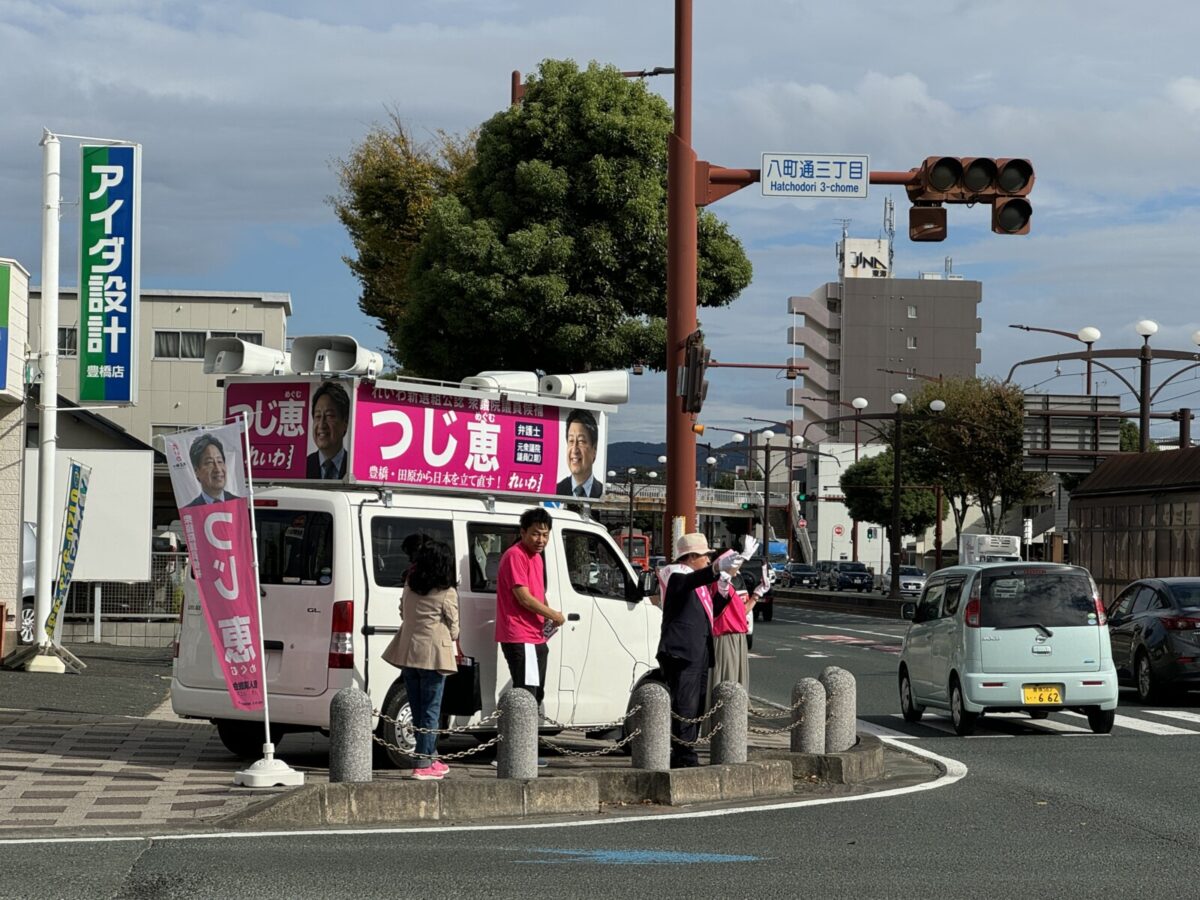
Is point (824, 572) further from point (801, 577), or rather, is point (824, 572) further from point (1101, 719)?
point (1101, 719)

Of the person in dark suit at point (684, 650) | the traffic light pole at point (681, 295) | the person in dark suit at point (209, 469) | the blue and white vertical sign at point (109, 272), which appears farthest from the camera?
the blue and white vertical sign at point (109, 272)

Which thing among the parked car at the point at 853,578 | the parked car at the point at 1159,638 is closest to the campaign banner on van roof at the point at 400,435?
the parked car at the point at 1159,638

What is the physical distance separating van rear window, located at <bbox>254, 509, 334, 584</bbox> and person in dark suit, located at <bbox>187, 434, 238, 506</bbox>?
2.32 ft

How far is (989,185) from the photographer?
1619 centimetres

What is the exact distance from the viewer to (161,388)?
181ft

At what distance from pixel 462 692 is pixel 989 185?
7.65m

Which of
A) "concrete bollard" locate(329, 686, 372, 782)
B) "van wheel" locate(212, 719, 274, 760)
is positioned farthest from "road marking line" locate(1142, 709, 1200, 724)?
"concrete bollard" locate(329, 686, 372, 782)

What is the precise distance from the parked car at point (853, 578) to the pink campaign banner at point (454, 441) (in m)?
70.7

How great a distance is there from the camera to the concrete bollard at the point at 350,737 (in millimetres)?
10367

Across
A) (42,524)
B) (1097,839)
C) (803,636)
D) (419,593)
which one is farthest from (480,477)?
(803,636)

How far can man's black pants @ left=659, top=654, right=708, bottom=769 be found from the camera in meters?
12.2

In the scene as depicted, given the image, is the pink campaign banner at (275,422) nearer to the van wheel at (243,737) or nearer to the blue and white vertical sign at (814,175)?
the van wheel at (243,737)

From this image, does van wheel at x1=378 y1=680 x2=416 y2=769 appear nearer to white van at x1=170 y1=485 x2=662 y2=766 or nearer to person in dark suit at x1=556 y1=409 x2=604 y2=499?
white van at x1=170 y1=485 x2=662 y2=766

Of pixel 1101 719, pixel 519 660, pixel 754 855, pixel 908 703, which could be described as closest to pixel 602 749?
pixel 519 660
